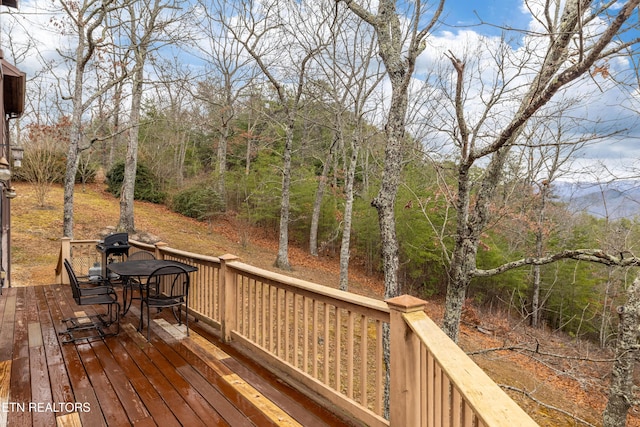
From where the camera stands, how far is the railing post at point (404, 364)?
6.39 feet

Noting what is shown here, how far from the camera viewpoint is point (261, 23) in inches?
459

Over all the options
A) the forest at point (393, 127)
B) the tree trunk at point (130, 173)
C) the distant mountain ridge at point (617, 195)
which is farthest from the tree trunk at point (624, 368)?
the tree trunk at point (130, 173)

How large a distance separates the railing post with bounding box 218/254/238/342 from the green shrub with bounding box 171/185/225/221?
42.5 feet

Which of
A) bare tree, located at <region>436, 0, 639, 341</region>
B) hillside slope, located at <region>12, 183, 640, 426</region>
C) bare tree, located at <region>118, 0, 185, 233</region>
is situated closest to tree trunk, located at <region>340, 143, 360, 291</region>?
hillside slope, located at <region>12, 183, 640, 426</region>

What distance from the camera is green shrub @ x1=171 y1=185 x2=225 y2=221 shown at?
1677 centimetres

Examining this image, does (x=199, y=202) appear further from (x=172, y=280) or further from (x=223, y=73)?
(x=172, y=280)

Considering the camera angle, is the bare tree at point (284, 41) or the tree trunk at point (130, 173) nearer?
the bare tree at point (284, 41)

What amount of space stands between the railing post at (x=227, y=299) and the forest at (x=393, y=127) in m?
2.08

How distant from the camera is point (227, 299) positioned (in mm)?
3836

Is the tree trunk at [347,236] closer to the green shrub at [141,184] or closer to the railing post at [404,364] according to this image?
the railing post at [404,364]

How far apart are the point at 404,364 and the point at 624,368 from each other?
5.06 metres

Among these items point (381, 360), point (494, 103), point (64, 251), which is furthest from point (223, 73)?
point (381, 360)

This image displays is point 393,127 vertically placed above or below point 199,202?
above

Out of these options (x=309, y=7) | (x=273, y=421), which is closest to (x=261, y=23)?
(x=309, y=7)
